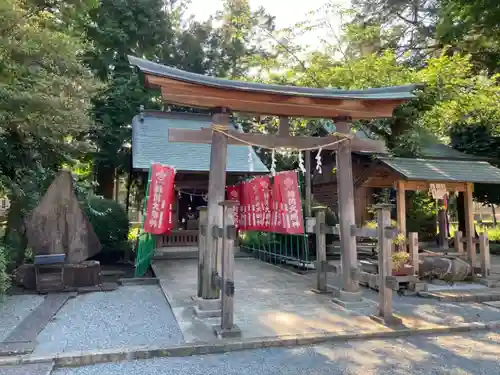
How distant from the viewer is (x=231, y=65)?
21.5 meters

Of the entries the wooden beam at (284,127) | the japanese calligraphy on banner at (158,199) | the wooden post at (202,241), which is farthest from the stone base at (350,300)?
the japanese calligraphy on banner at (158,199)

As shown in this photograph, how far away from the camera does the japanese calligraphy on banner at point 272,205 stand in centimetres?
831

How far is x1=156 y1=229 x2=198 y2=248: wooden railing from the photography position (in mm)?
15159

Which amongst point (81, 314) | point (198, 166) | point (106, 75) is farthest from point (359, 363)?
point (106, 75)

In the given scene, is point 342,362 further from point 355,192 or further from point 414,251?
point 355,192

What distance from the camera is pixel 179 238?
1540 cm

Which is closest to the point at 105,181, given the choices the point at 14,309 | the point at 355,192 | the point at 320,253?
the point at 355,192

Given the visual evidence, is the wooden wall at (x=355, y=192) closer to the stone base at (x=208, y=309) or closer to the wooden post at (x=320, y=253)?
the wooden post at (x=320, y=253)

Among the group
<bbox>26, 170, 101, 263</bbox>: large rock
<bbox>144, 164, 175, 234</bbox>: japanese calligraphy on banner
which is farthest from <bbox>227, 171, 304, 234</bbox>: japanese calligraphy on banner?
<bbox>26, 170, 101, 263</bbox>: large rock

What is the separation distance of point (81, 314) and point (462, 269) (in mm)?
8156

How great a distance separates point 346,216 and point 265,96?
2728 mm

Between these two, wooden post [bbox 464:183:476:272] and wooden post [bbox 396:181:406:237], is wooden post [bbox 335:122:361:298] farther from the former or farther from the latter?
wooden post [bbox 464:183:476:272]

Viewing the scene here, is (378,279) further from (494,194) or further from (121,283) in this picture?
(494,194)

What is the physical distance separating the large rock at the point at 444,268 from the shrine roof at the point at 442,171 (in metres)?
1.87
